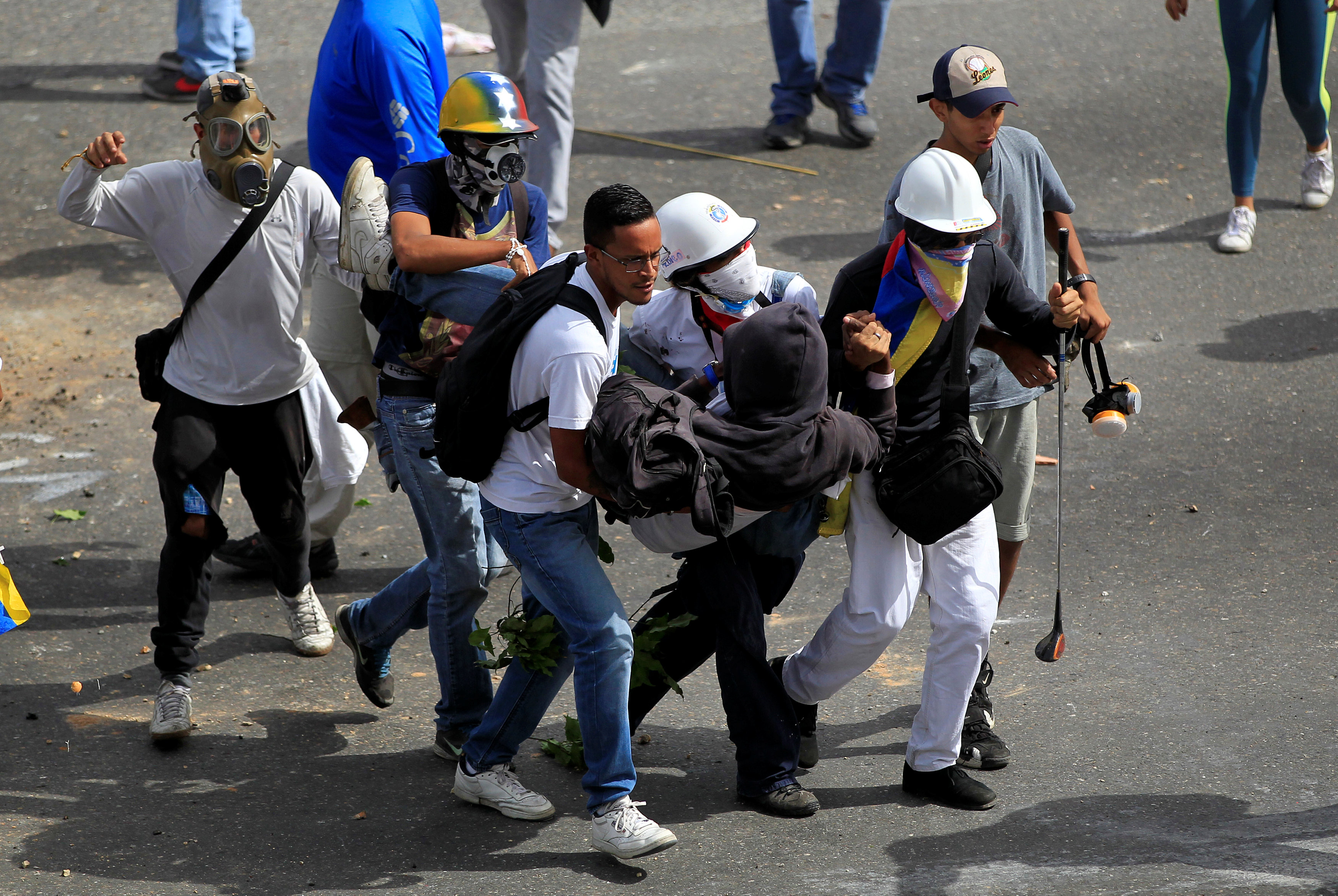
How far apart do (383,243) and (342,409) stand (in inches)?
50.4

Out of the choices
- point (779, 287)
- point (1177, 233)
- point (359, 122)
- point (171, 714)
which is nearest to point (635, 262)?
point (779, 287)

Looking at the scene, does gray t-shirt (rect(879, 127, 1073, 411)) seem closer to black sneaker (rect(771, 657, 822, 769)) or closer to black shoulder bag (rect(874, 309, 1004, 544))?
black shoulder bag (rect(874, 309, 1004, 544))

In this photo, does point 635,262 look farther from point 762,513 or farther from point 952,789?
point 952,789

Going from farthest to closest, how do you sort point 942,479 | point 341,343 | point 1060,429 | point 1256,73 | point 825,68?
point 825,68 < point 1256,73 < point 341,343 < point 1060,429 < point 942,479

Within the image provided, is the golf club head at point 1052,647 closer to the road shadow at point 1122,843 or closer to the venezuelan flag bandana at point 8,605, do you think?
the road shadow at point 1122,843

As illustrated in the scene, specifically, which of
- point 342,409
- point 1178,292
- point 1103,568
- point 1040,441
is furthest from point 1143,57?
point 342,409

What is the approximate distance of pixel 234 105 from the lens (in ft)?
14.7

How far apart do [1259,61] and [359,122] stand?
5.10 m

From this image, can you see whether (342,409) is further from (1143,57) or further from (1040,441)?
(1143,57)

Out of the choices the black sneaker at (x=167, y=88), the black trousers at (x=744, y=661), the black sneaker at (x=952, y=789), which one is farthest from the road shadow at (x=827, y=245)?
the black sneaker at (x=167, y=88)

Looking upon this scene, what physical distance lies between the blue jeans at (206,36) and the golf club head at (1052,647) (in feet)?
24.2

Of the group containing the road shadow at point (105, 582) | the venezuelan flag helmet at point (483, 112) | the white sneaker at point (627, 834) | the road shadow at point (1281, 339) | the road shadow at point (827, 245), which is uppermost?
the venezuelan flag helmet at point (483, 112)

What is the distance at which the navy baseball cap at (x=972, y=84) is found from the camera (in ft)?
14.1

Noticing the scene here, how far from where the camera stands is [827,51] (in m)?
9.45
